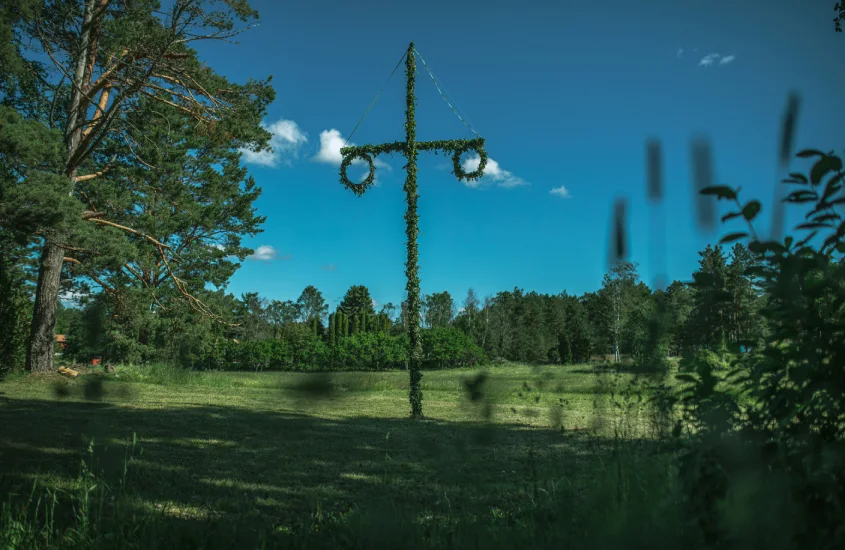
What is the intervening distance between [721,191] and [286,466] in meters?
4.73

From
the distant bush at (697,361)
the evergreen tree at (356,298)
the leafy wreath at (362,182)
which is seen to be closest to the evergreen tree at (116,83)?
the leafy wreath at (362,182)

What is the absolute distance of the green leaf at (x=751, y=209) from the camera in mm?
1498

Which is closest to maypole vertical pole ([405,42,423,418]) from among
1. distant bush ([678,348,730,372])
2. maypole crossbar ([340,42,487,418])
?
maypole crossbar ([340,42,487,418])

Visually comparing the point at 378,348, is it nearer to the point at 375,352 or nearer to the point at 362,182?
the point at 375,352

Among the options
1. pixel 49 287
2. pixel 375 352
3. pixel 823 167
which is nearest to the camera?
pixel 823 167

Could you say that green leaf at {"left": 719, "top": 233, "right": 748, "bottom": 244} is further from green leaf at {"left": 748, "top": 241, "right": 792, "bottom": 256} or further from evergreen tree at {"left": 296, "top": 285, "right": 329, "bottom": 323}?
evergreen tree at {"left": 296, "top": 285, "right": 329, "bottom": 323}

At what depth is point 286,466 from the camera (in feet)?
17.0

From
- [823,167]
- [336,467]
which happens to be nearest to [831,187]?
[823,167]

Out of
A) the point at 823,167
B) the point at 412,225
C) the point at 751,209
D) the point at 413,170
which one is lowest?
the point at 751,209

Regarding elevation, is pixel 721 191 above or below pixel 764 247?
above

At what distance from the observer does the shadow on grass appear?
126 inches

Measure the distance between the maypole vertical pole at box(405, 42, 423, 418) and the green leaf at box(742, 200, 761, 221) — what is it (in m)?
8.38

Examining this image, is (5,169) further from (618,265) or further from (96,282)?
(618,265)

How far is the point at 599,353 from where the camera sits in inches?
101
